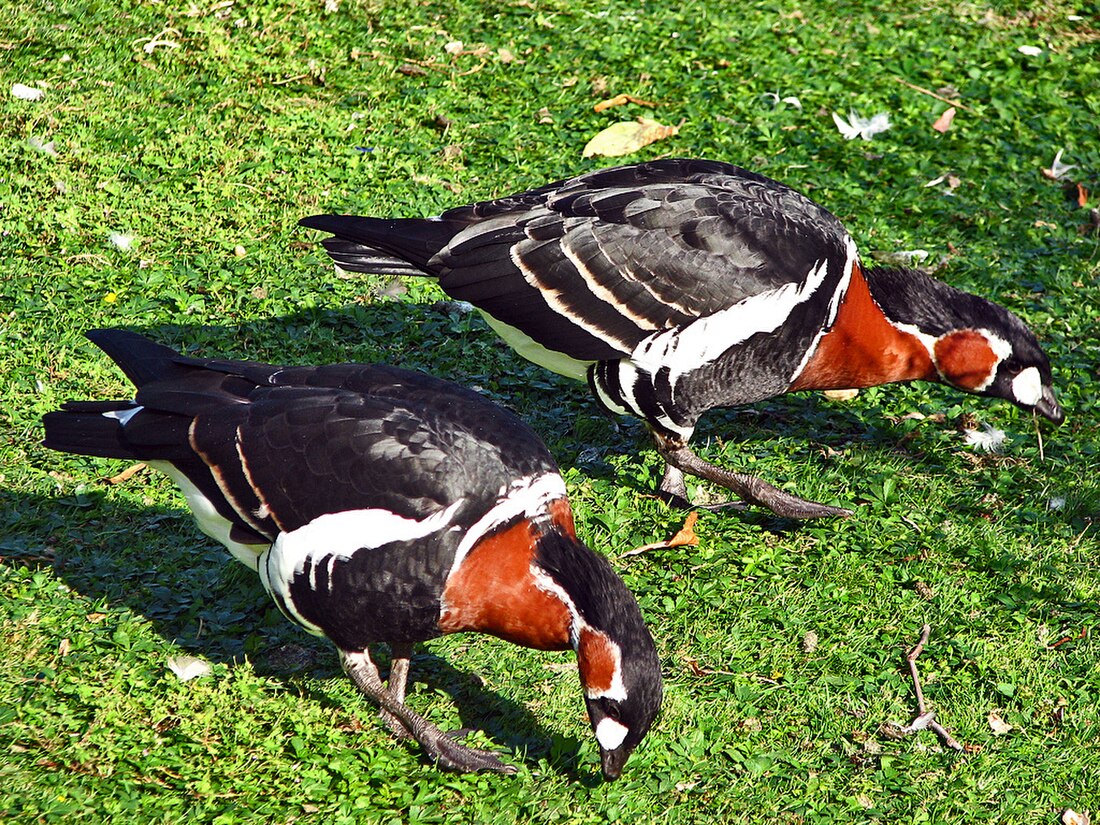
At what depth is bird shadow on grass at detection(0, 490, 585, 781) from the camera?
4.42 meters

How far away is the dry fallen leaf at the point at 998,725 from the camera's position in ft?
14.8

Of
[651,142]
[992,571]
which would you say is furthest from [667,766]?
[651,142]

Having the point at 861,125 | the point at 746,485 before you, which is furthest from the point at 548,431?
the point at 861,125

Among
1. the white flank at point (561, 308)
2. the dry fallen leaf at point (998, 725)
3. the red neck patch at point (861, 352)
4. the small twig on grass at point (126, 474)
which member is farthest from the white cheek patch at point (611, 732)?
the small twig on grass at point (126, 474)

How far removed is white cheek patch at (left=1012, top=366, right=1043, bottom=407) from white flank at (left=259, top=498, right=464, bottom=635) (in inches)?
119

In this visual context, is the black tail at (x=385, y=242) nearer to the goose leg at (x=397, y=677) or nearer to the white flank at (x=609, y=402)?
the white flank at (x=609, y=402)

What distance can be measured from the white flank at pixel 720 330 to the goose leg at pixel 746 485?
1.35ft

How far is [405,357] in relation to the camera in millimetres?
6289

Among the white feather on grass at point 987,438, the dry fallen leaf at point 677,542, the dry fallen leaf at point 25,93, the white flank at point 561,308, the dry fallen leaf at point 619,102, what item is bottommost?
the white feather on grass at point 987,438

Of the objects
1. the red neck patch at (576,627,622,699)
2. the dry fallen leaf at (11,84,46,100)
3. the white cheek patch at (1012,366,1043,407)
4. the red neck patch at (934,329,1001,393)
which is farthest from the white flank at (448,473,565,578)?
the dry fallen leaf at (11,84,46,100)

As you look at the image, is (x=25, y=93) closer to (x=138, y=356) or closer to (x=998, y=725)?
(x=138, y=356)

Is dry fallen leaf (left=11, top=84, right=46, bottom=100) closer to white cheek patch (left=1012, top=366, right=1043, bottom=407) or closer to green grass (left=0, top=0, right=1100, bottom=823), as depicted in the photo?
green grass (left=0, top=0, right=1100, bottom=823)

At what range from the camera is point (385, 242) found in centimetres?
543

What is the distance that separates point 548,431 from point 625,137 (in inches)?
106
